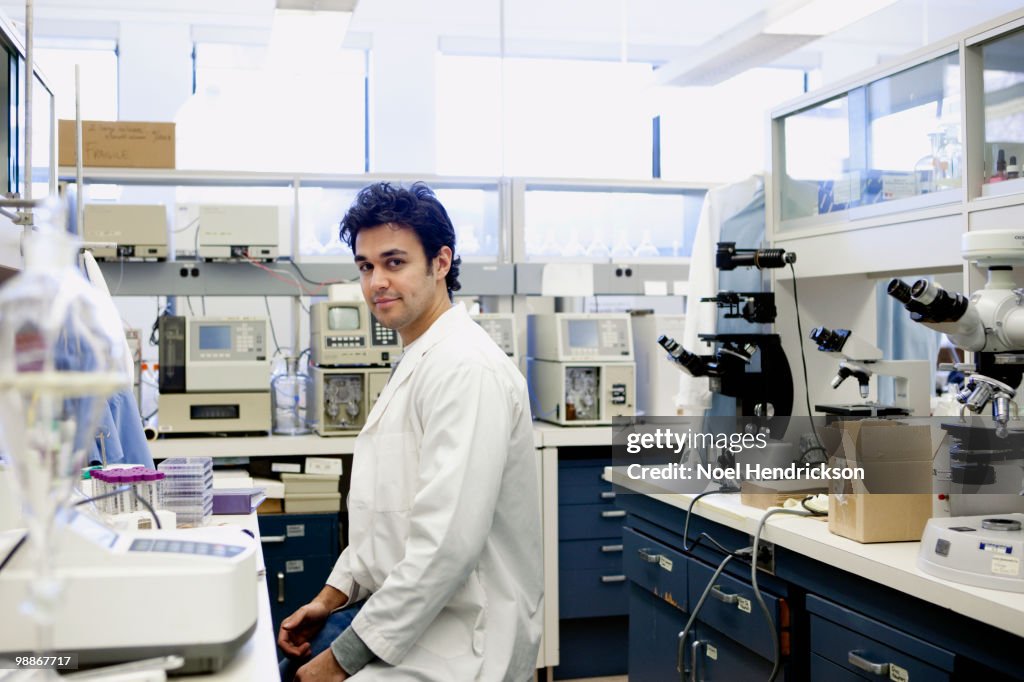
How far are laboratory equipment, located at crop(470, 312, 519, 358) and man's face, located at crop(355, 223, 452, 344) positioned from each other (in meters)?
1.91

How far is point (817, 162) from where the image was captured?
2.89m

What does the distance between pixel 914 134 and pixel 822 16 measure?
705mm

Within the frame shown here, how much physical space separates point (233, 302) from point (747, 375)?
3.82 metres

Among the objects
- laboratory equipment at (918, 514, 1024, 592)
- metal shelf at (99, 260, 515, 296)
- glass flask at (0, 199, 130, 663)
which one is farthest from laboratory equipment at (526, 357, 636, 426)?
glass flask at (0, 199, 130, 663)

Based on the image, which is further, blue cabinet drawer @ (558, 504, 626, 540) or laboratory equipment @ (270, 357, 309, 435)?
laboratory equipment @ (270, 357, 309, 435)

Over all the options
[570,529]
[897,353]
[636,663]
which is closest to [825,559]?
[636,663]

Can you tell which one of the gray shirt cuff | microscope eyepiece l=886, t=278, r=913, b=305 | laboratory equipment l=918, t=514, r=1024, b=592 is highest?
microscope eyepiece l=886, t=278, r=913, b=305

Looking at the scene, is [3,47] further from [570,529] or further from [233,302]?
[233,302]

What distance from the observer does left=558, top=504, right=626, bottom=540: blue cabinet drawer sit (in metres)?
3.46

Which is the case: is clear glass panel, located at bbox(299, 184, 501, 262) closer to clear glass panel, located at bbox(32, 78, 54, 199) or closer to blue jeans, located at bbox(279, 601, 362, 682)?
clear glass panel, located at bbox(32, 78, 54, 199)

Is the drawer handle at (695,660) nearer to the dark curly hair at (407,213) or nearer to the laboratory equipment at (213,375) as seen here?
the dark curly hair at (407,213)

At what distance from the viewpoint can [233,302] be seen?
5.61 metres

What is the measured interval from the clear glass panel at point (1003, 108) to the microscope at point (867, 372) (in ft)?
1.50

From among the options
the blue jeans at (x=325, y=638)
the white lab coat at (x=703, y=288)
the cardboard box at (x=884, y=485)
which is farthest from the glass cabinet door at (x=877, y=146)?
the blue jeans at (x=325, y=638)
